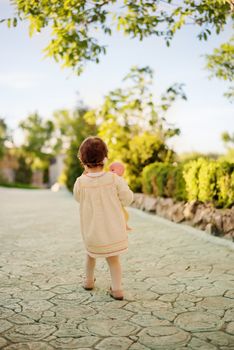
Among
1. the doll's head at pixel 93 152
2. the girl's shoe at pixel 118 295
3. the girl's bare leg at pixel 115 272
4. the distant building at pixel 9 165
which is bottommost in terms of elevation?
the girl's shoe at pixel 118 295

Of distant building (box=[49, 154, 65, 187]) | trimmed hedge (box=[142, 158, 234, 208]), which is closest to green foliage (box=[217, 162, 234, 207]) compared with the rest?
trimmed hedge (box=[142, 158, 234, 208])

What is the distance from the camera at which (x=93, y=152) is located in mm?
3854

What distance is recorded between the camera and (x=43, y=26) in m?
6.98

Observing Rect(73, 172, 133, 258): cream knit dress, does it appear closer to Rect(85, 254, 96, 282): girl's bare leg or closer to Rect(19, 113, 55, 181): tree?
Rect(85, 254, 96, 282): girl's bare leg

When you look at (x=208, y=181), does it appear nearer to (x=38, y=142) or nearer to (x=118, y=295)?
(x=118, y=295)

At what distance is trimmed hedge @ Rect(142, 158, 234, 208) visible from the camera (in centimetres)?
767

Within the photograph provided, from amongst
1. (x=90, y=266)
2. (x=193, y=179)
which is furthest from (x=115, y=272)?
(x=193, y=179)

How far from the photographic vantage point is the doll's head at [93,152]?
3848 mm

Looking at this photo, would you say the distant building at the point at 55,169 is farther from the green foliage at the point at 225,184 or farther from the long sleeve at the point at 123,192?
the long sleeve at the point at 123,192

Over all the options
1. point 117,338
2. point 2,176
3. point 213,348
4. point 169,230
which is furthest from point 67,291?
point 2,176

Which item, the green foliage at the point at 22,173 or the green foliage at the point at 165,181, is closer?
the green foliage at the point at 165,181

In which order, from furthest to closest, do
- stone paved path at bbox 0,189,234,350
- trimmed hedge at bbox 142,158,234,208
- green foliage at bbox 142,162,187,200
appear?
green foliage at bbox 142,162,187,200 < trimmed hedge at bbox 142,158,234,208 < stone paved path at bbox 0,189,234,350

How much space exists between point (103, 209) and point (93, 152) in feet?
1.83

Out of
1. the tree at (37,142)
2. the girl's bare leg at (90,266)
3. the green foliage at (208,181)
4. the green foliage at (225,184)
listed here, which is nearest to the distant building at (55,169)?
the tree at (37,142)
